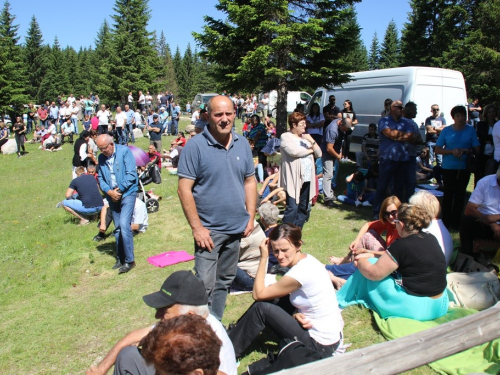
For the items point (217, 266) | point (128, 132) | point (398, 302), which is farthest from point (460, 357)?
point (128, 132)

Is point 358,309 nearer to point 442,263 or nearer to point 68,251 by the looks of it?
point 442,263

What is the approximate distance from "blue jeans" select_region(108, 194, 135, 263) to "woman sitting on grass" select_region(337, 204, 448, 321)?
3.06 meters

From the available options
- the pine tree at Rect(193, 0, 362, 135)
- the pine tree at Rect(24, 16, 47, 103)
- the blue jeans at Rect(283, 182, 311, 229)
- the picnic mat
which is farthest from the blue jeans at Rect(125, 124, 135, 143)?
the pine tree at Rect(24, 16, 47, 103)

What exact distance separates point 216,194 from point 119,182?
2500 millimetres

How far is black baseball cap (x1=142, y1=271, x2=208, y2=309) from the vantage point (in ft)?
8.56

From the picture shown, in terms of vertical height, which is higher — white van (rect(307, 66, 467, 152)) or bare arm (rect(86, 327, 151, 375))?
white van (rect(307, 66, 467, 152))

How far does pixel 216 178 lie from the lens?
3.30 metres

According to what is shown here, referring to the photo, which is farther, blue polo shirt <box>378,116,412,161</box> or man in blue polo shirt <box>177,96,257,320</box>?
blue polo shirt <box>378,116,412,161</box>

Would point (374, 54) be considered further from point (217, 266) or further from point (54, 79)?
point (217, 266)

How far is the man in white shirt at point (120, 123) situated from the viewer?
18656 millimetres

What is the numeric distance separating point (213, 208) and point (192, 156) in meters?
0.45

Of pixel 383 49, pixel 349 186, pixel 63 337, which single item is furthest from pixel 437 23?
pixel 63 337

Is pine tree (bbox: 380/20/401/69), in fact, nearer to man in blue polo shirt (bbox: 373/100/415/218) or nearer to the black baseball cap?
man in blue polo shirt (bbox: 373/100/415/218)

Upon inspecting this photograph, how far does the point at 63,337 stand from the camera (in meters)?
4.09
